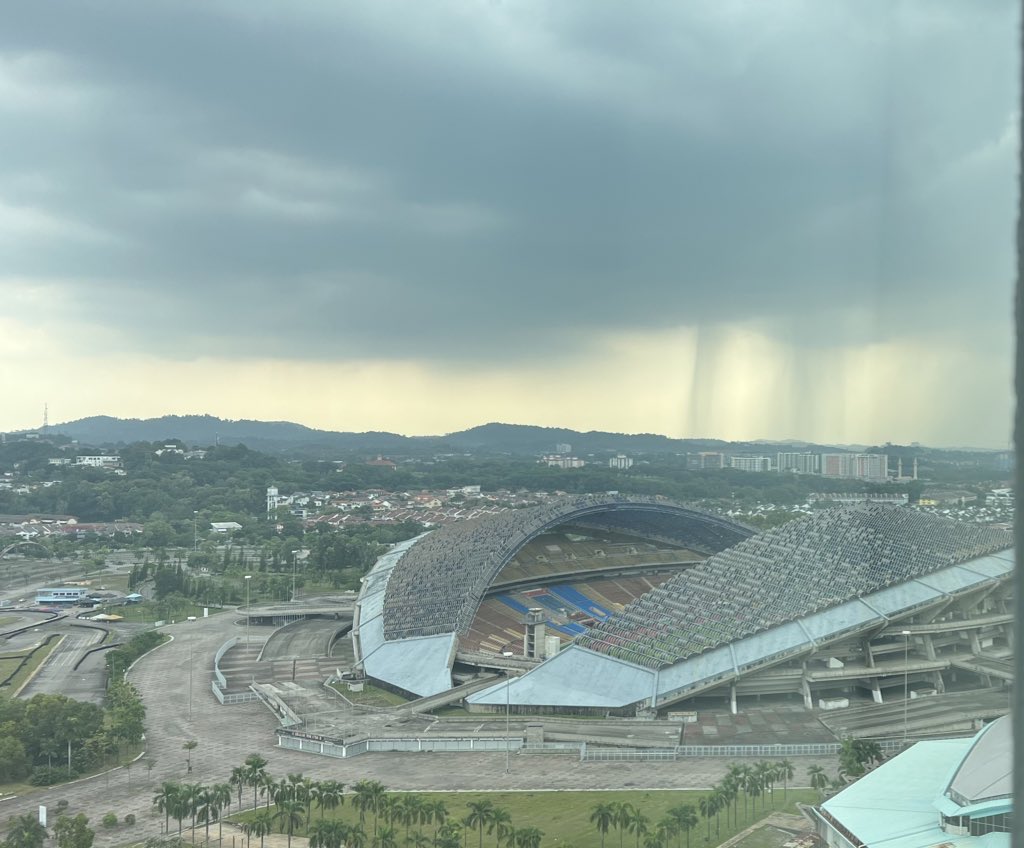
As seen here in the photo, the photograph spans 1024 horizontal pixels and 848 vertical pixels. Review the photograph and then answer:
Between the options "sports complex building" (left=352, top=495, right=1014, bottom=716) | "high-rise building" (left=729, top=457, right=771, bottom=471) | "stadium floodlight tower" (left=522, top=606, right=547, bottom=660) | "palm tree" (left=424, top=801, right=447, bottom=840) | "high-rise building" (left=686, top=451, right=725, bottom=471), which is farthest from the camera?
"high-rise building" (left=686, top=451, right=725, bottom=471)

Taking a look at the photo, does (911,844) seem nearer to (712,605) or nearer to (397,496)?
(712,605)

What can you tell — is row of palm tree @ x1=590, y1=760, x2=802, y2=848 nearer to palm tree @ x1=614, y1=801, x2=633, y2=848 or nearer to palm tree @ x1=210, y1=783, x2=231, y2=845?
palm tree @ x1=614, y1=801, x2=633, y2=848

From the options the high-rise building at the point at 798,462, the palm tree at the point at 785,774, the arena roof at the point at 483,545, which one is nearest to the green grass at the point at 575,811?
the palm tree at the point at 785,774

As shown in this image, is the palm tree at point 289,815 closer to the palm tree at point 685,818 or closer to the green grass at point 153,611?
the palm tree at point 685,818

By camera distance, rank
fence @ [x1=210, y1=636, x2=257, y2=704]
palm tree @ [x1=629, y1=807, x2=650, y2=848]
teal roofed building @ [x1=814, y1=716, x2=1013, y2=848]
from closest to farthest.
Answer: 1. teal roofed building @ [x1=814, y1=716, x2=1013, y2=848]
2. palm tree @ [x1=629, y1=807, x2=650, y2=848]
3. fence @ [x1=210, y1=636, x2=257, y2=704]

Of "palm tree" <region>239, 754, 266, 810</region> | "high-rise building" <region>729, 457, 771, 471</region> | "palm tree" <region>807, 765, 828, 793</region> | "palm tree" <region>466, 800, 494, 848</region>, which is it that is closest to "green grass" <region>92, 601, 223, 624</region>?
"high-rise building" <region>729, 457, 771, 471</region>

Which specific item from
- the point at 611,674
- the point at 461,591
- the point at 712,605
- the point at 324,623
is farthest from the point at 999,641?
the point at 324,623
